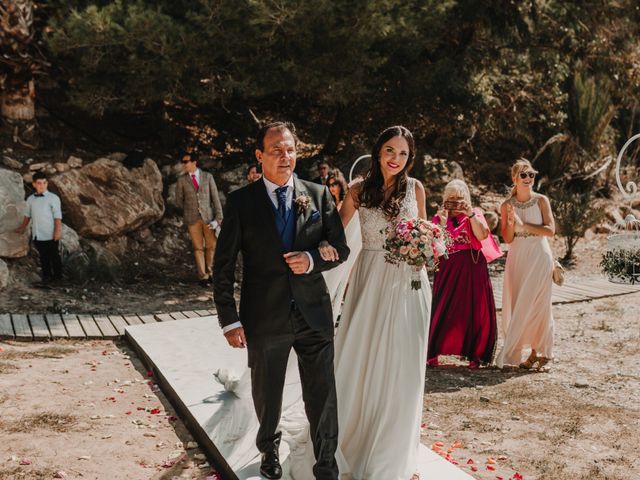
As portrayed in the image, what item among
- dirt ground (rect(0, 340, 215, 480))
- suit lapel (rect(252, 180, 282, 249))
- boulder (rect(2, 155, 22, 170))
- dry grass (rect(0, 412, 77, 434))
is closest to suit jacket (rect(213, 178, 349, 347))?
suit lapel (rect(252, 180, 282, 249))

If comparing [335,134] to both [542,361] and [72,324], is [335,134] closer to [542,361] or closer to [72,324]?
[72,324]

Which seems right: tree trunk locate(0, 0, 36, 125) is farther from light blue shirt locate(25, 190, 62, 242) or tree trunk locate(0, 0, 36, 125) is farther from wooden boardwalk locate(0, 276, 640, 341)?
wooden boardwalk locate(0, 276, 640, 341)

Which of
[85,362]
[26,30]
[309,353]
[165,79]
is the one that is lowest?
[85,362]

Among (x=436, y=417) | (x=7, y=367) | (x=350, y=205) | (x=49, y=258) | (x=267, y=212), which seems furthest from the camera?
(x=49, y=258)

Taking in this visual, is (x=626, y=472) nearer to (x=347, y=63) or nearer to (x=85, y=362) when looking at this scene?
(x=85, y=362)

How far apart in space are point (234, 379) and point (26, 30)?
8.89 metres

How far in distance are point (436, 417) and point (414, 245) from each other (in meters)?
2.22

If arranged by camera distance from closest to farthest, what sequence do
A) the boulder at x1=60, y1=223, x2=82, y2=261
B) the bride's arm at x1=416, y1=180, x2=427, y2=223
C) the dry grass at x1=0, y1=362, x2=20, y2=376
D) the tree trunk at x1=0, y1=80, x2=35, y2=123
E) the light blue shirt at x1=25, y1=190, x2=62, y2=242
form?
the bride's arm at x1=416, y1=180, x2=427, y2=223 → the dry grass at x1=0, y1=362, x2=20, y2=376 → the light blue shirt at x1=25, y1=190, x2=62, y2=242 → the boulder at x1=60, y1=223, x2=82, y2=261 → the tree trunk at x1=0, y1=80, x2=35, y2=123

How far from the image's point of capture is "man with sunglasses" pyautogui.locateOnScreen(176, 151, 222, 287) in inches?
412

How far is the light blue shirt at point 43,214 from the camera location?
9539 mm

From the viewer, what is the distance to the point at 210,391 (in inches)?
214

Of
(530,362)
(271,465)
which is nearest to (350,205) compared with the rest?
(271,465)

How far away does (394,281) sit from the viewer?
393 centimetres

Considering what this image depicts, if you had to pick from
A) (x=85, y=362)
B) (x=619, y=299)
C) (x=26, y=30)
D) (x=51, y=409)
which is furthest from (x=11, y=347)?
(x=619, y=299)
